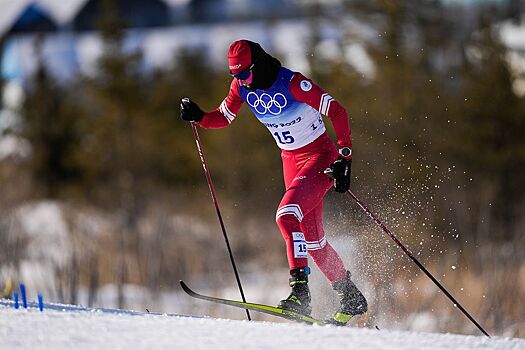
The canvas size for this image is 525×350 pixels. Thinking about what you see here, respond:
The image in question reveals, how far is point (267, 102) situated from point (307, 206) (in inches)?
26.5

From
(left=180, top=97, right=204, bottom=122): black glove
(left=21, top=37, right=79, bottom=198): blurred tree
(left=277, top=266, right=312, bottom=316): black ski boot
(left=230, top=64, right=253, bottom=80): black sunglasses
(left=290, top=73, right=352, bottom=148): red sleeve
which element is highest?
(left=21, top=37, right=79, bottom=198): blurred tree

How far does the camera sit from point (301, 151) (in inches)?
222

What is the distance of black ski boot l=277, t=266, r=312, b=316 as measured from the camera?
542 cm

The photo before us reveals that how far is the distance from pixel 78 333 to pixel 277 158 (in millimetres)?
22957

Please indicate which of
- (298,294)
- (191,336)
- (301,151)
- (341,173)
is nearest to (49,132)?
(301,151)

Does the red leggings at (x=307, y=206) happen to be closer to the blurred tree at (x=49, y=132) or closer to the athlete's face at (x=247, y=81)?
the athlete's face at (x=247, y=81)

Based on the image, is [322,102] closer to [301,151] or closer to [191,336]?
[301,151]

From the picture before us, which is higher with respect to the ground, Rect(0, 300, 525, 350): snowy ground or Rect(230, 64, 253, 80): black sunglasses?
Rect(230, 64, 253, 80): black sunglasses

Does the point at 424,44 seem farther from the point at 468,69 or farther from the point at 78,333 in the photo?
the point at 78,333

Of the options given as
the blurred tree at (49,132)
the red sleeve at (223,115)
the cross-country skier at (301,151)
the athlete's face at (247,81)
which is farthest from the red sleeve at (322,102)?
the blurred tree at (49,132)

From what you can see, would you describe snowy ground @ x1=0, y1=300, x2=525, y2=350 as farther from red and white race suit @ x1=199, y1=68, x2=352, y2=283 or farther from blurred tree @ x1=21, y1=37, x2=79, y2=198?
blurred tree @ x1=21, y1=37, x2=79, y2=198

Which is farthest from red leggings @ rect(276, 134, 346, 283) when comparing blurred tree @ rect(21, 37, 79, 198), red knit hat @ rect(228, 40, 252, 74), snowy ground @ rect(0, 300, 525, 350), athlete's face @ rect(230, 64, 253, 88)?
blurred tree @ rect(21, 37, 79, 198)

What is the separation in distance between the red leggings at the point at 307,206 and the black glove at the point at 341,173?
0.22 m

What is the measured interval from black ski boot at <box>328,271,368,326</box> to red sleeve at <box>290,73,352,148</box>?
3.10 feet
